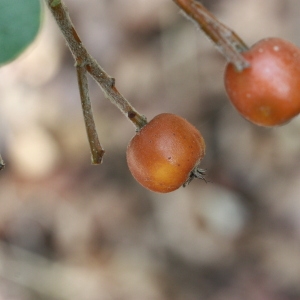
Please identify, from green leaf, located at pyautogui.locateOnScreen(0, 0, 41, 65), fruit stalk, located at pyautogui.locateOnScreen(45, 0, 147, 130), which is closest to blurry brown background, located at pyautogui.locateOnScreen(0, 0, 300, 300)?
fruit stalk, located at pyautogui.locateOnScreen(45, 0, 147, 130)

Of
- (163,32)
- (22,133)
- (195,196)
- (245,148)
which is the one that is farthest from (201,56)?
(22,133)

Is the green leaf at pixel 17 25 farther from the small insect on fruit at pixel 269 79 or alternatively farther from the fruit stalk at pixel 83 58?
the small insect on fruit at pixel 269 79

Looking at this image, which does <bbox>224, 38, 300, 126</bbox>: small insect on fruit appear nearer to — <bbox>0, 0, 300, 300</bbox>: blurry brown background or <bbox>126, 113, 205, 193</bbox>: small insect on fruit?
<bbox>126, 113, 205, 193</bbox>: small insect on fruit

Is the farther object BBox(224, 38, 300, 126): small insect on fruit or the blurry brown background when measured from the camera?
the blurry brown background

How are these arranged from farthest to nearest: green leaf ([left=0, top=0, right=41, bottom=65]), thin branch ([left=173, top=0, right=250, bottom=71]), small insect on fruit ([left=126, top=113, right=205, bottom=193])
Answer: small insect on fruit ([left=126, top=113, right=205, bottom=193]) < green leaf ([left=0, top=0, right=41, bottom=65]) < thin branch ([left=173, top=0, right=250, bottom=71])

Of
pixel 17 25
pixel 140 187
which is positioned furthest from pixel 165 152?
pixel 140 187

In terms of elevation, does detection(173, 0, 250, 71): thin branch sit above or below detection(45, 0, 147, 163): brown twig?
below

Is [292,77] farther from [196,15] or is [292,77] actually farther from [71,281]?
[71,281]
